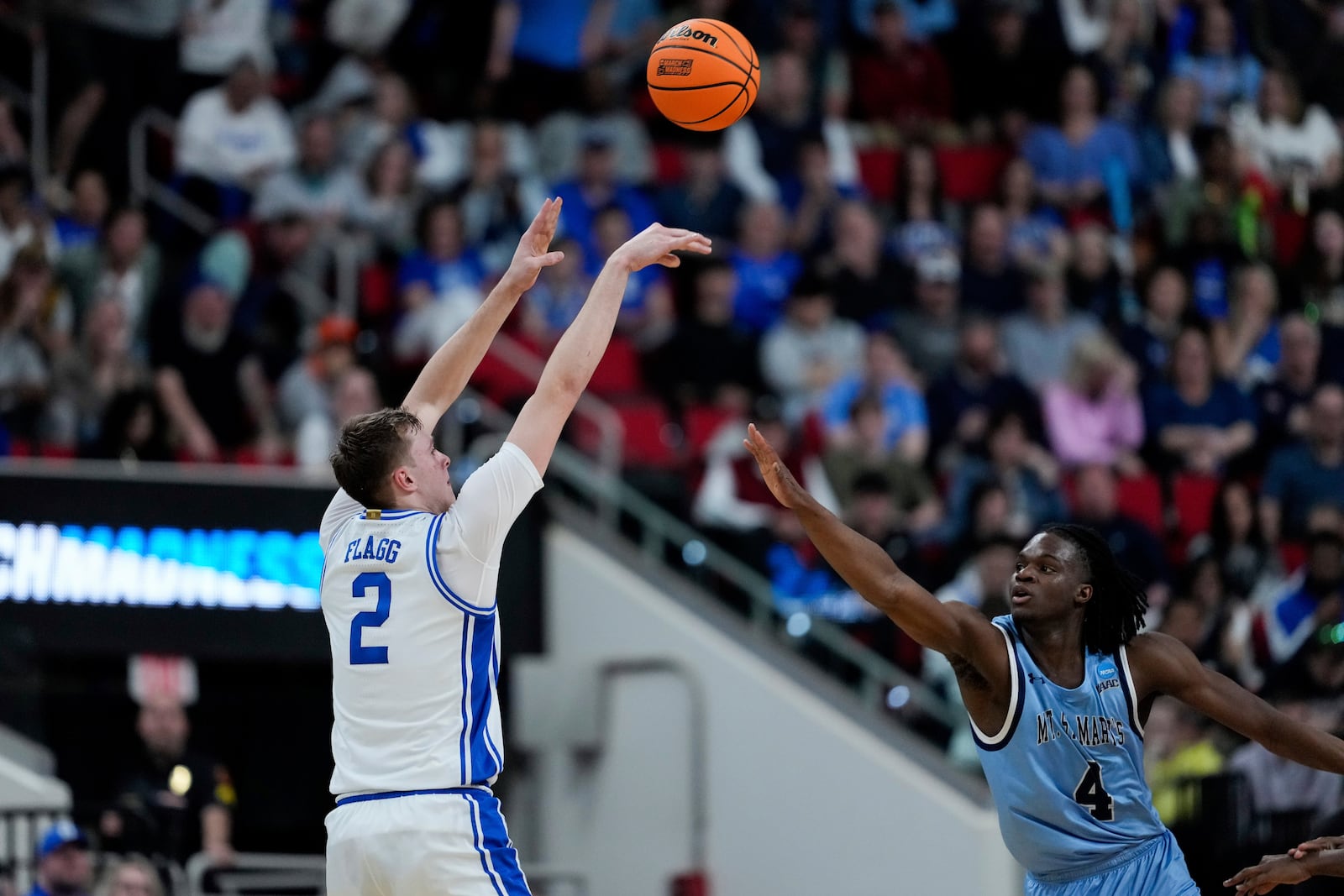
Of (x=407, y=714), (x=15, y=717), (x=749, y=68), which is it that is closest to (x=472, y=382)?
(x=15, y=717)

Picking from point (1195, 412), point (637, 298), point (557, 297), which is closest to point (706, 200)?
point (637, 298)

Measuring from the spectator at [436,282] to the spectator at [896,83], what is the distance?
446cm

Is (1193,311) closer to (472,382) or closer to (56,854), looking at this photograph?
(472,382)

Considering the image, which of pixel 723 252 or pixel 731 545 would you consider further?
pixel 723 252

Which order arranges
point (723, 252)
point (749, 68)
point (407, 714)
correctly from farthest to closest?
point (723, 252), point (749, 68), point (407, 714)

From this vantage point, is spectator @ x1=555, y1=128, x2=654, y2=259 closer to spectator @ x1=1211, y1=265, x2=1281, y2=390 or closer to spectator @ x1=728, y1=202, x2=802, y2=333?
spectator @ x1=728, y1=202, x2=802, y2=333

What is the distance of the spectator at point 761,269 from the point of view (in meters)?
15.0

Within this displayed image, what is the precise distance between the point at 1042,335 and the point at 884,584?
9.47 m

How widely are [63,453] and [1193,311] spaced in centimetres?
849

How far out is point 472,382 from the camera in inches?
538

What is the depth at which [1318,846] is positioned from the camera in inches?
247

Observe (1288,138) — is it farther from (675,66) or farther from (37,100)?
(675,66)

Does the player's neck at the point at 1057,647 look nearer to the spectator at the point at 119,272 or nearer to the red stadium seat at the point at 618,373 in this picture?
the red stadium seat at the point at 618,373

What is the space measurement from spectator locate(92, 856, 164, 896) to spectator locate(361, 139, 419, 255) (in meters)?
5.37
